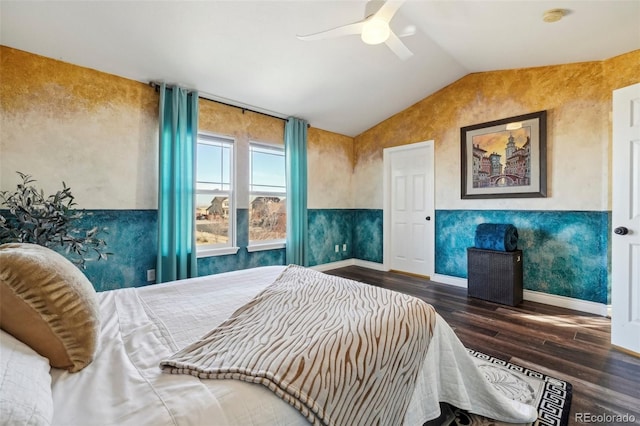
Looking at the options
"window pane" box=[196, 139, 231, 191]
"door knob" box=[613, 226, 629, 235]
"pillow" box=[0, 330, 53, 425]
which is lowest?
"pillow" box=[0, 330, 53, 425]

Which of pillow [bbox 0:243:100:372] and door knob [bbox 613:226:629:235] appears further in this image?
door knob [bbox 613:226:629:235]

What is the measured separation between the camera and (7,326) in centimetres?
76

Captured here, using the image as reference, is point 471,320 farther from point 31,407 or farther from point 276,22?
point 276,22

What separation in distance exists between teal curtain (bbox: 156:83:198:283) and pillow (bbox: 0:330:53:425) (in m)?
2.41

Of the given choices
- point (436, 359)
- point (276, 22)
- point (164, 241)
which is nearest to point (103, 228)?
point (164, 241)

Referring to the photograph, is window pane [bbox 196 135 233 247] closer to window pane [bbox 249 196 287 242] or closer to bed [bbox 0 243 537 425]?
window pane [bbox 249 196 287 242]

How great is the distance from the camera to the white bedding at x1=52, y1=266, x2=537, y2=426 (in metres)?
0.69

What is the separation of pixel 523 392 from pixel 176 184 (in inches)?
134

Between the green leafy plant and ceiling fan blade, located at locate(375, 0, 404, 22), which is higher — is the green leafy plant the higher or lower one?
the lower one

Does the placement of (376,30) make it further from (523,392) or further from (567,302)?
(567,302)

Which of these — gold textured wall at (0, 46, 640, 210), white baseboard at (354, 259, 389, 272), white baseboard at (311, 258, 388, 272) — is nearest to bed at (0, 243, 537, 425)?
gold textured wall at (0, 46, 640, 210)

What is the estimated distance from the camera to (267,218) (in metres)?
4.10

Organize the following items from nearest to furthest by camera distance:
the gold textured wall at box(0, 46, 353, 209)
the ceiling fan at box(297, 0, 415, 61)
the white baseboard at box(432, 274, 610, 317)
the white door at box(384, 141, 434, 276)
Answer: the ceiling fan at box(297, 0, 415, 61) → the gold textured wall at box(0, 46, 353, 209) → the white baseboard at box(432, 274, 610, 317) → the white door at box(384, 141, 434, 276)

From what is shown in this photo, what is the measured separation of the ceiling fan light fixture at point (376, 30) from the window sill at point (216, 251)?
2.79 m
